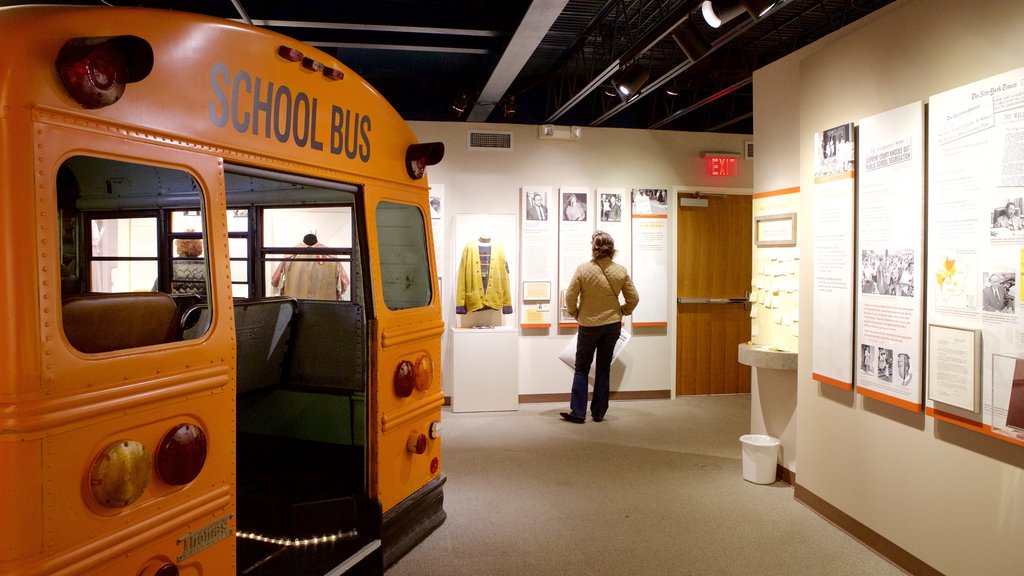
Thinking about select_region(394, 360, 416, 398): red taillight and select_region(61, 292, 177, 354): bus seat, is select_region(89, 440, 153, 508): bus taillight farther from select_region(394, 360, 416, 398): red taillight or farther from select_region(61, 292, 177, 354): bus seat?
select_region(394, 360, 416, 398): red taillight

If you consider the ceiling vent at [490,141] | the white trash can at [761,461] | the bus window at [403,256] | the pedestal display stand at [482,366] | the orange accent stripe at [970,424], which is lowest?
the white trash can at [761,461]

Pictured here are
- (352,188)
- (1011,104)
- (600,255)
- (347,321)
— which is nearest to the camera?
(1011,104)

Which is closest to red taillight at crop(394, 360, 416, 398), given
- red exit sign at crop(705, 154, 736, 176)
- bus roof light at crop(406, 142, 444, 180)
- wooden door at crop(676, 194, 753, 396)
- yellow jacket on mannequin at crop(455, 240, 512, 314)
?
bus roof light at crop(406, 142, 444, 180)

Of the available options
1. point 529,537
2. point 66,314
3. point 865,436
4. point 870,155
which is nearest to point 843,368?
point 865,436

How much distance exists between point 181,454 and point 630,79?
16.4 feet

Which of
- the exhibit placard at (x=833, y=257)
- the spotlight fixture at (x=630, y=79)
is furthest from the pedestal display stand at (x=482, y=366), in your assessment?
the exhibit placard at (x=833, y=257)

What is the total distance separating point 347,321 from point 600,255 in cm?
354

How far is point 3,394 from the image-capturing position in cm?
162

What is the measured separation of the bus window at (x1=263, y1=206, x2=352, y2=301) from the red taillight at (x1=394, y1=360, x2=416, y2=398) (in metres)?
2.28

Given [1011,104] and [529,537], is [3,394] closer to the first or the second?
[529,537]

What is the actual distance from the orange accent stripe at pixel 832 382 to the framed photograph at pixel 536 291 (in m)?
3.72

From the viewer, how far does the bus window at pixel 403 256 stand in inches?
140

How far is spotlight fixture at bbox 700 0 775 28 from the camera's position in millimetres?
4039

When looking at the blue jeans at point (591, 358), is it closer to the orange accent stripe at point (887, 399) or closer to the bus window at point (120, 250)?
the orange accent stripe at point (887, 399)
